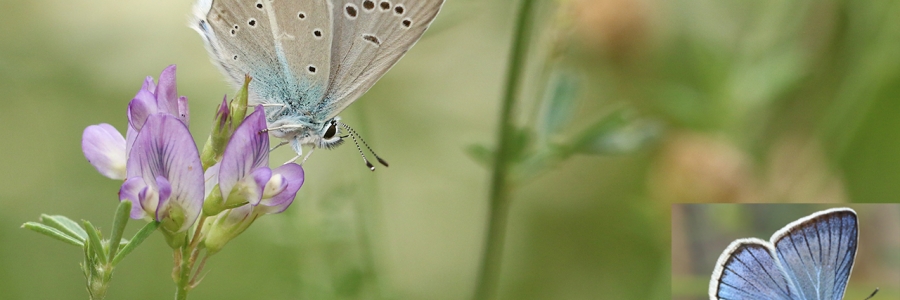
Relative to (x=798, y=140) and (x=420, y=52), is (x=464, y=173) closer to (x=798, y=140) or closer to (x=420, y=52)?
(x=420, y=52)

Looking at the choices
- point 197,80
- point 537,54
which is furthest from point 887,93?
point 197,80

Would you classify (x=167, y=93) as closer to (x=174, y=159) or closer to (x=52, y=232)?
(x=174, y=159)

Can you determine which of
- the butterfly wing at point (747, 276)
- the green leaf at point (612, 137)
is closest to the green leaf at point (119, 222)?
the butterfly wing at point (747, 276)

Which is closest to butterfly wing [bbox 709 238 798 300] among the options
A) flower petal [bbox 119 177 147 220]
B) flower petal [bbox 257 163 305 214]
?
flower petal [bbox 257 163 305 214]

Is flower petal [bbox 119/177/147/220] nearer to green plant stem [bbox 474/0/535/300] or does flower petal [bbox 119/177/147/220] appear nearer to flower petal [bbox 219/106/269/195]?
flower petal [bbox 219/106/269/195]

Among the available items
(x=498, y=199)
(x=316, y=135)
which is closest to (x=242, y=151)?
(x=316, y=135)

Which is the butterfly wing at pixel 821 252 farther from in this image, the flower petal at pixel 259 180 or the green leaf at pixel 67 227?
the green leaf at pixel 67 227

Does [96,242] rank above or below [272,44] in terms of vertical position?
below
